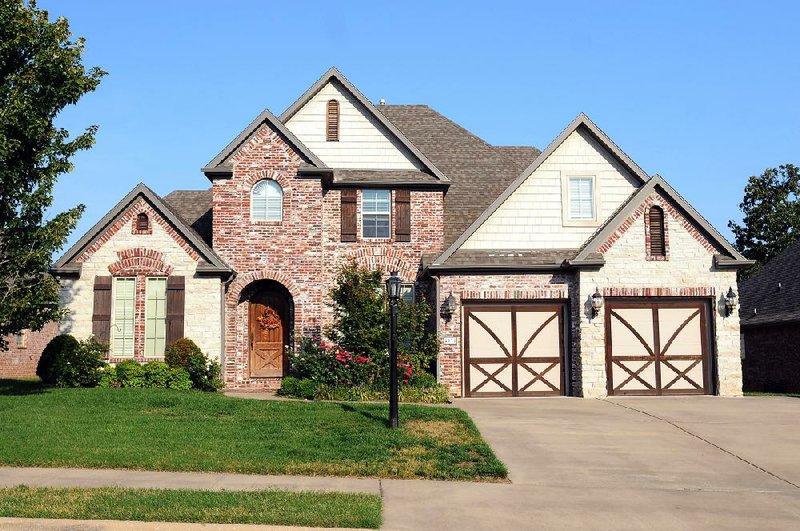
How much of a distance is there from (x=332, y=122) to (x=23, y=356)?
2295 cm

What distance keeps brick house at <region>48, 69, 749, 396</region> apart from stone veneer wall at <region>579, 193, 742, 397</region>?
4cm

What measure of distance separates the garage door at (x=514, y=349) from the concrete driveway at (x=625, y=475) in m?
3.28

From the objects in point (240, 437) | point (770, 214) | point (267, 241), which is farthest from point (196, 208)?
point (770, 214)

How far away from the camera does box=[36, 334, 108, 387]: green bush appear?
19594mm

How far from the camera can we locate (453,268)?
20547 millimetres

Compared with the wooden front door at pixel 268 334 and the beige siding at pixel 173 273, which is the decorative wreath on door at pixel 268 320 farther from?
the beige siding at pixel 173 273

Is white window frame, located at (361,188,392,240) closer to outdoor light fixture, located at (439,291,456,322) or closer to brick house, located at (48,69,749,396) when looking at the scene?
brick house, located at (48,69,749,396)

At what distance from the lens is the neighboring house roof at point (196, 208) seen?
24516mm

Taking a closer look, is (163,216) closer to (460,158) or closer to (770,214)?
(460,158)

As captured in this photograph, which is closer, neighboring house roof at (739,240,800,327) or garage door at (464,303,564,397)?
garage door at (464,303,564,397)

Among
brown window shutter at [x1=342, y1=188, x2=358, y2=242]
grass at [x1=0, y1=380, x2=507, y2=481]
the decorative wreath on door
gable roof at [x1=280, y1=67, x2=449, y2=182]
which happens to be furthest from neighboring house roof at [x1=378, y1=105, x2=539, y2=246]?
grass at [x1=0, y1=380, x2=507, y2=481]

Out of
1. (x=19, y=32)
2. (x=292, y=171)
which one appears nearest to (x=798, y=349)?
(x=292, y=171)

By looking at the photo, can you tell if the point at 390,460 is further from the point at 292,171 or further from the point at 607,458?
the point at 292,171

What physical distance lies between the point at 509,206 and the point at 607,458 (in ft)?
35.2
